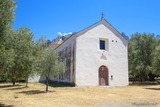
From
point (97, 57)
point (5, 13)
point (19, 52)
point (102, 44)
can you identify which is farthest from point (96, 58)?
point (5, 13)

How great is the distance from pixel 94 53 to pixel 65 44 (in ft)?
25.4

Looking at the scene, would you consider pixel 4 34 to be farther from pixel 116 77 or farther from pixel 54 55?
pixel 116 77

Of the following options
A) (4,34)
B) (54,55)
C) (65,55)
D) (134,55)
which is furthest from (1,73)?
(134,55)

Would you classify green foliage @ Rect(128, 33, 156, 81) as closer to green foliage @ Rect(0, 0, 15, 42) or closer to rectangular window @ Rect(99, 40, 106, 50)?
rectangular window @ Rect(99, 40, 106, 50)

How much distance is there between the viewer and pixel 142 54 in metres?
51.4

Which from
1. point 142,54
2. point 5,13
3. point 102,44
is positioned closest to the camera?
point 5,13

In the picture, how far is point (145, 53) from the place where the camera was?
5125 cm

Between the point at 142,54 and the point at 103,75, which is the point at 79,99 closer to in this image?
the point at 103,75

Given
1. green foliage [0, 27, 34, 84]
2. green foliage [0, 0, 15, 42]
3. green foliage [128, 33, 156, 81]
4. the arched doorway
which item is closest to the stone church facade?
the arched doorway

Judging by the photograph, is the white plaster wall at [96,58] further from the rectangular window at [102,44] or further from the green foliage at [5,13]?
the green foliage at [5,13]

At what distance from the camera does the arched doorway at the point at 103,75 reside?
37.0 metres

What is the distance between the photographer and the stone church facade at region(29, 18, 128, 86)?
3578 centimetres

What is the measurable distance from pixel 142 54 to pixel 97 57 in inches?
715

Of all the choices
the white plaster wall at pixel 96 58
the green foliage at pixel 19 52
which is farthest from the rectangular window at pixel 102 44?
the green foliage at pixel 19 52
